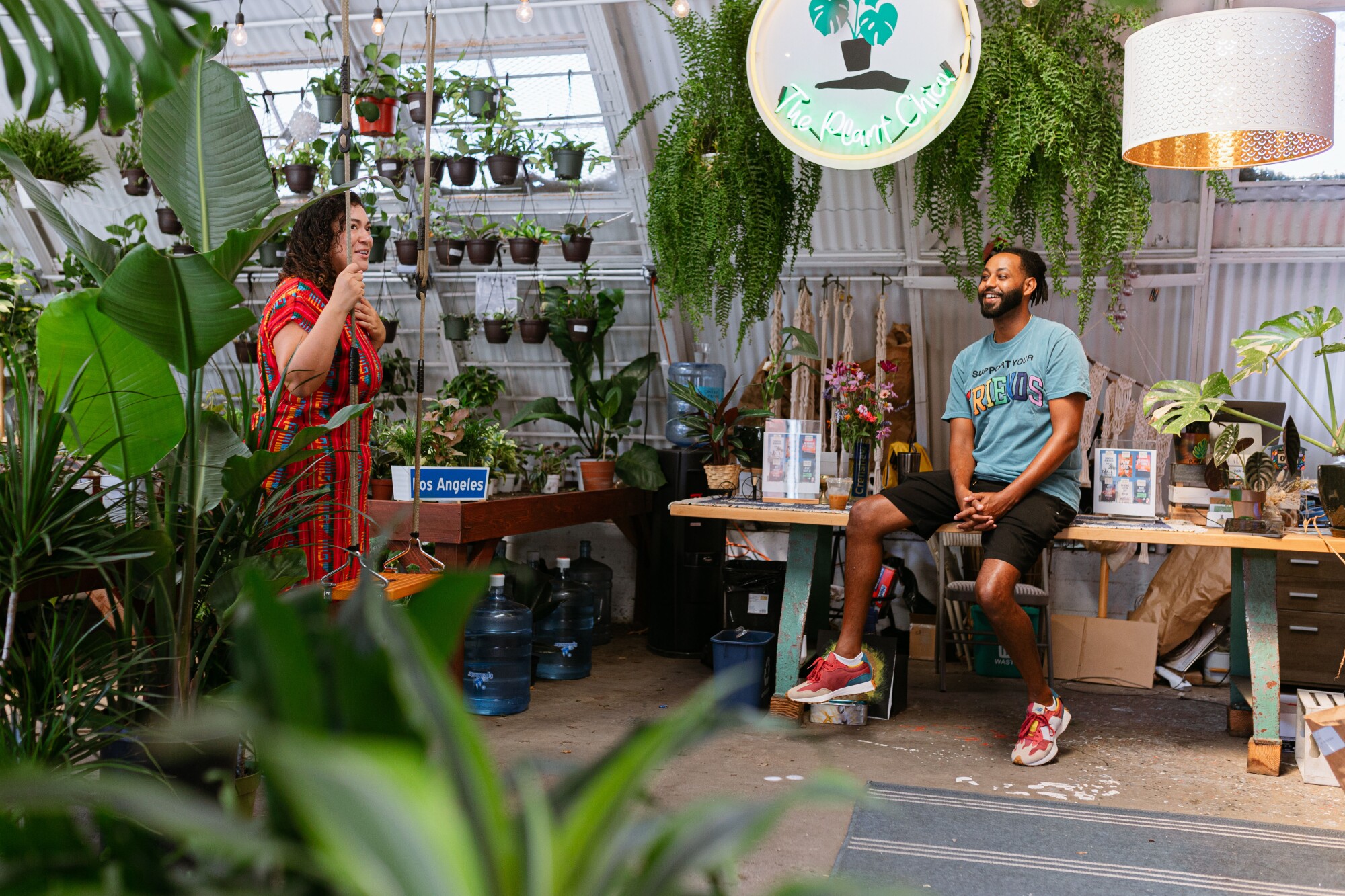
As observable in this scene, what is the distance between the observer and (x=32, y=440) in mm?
1687

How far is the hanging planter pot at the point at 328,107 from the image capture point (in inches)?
207

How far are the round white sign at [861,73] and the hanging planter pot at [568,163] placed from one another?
1.56 meters

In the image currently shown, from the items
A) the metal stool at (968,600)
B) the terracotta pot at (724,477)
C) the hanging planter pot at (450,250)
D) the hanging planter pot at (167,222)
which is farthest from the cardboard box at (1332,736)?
the hanging planter pot at (167,222)

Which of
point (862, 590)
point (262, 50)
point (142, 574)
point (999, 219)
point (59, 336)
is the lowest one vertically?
point (862, 590)

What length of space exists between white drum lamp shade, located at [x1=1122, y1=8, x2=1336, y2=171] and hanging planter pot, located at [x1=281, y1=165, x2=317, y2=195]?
3.89 meters

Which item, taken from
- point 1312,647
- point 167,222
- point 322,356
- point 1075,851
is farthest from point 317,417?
point 1312,647

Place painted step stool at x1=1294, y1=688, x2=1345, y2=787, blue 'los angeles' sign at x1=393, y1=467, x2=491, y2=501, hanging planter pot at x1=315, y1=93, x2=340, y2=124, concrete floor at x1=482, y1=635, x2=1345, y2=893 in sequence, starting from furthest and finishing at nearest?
1. hanging planter pot at x1=315, y1=93, x2=340, y2=124
2. blue 'los angeles' sign at x1=393, y1=467, x2=491, y2=501
3. painted step stool at x1=1294, y1=688, x2=1345, y2=787
4. concrete floor at x1=482, y1=635, x2=1345, y2=893

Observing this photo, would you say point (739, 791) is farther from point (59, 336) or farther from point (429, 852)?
point (429, 852)

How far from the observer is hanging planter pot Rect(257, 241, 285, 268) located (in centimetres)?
542

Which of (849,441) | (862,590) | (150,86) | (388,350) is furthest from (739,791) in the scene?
(388,350)

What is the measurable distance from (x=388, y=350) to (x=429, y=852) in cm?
619

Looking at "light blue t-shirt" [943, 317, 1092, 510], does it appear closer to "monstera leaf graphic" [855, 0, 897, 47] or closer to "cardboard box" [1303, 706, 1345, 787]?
"cardboard box" [1303, 706, 1345, 787]

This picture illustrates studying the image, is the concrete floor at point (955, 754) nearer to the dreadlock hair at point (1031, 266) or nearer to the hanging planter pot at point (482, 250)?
the dreadlock hair at point (1031, 266)

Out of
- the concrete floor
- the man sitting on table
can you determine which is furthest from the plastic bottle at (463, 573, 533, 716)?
the man sitting on table
